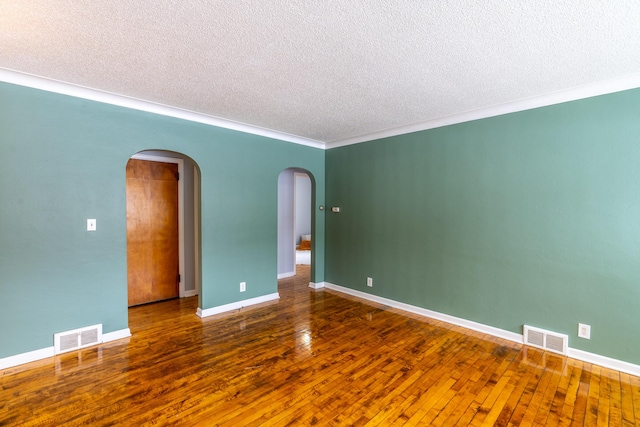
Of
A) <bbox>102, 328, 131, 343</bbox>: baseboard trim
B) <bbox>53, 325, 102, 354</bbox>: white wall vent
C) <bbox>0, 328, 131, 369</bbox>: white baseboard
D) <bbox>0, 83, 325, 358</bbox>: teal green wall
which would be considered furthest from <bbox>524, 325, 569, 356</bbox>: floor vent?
<bbox>0, 328, 131, 369</bbox>: white baseboard

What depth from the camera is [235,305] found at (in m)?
4.13

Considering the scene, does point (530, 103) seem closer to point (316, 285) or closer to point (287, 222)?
point (316, 285)

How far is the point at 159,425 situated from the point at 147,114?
2.95m

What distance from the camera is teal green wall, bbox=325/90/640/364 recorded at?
8.72 feet

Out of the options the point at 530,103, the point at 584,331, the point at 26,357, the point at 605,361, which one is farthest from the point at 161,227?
the point at 605,361

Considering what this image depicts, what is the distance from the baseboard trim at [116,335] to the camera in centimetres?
310

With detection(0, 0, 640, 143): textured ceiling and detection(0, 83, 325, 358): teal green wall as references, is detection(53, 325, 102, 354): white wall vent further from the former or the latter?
detection(0, 0, 640, 143): textured ceiling

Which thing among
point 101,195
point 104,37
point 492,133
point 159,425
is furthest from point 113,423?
point 492,133

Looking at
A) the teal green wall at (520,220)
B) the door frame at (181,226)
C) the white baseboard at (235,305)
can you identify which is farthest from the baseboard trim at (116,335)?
the teal green wall at (520,220)

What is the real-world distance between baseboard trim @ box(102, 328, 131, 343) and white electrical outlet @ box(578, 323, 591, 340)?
4.53 metres

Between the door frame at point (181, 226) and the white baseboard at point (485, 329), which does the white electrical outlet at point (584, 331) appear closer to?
the white baseboard at point (485, 329)

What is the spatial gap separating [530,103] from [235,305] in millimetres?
4204

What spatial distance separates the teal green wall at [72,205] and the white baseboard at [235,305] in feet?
0.28

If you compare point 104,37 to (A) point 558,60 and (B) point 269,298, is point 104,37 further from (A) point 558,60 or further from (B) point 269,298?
(B) point 269,298
